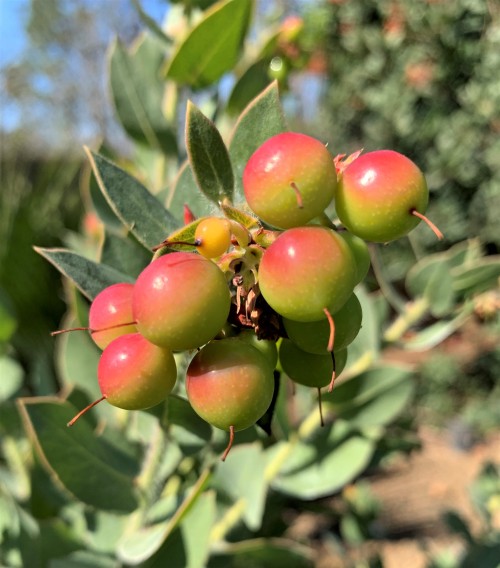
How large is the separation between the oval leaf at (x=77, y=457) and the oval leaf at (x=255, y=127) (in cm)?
35

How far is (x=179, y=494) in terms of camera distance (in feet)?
2.40

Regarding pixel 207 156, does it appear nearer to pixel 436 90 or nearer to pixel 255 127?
pixel 255 127

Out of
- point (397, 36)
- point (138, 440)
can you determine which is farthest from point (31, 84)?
point (138, 440)

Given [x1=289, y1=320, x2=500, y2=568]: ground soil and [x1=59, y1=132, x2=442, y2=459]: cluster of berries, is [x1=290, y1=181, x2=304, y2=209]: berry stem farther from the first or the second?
[x1=289, y1=320, x2=500, y2=568]: ground soil

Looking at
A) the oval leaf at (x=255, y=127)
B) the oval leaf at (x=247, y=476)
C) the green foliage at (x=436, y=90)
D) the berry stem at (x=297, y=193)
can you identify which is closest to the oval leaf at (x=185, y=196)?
the oval leaf at (x=255, y=127)

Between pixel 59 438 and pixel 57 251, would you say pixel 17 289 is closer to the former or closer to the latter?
pixel 59 438

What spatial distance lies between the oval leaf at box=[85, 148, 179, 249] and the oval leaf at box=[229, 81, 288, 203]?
7 cm

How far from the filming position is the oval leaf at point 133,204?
51 cm

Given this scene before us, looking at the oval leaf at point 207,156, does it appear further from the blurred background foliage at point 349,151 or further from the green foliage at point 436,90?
the green foliage at point 436,90

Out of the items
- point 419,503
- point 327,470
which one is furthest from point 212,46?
point 419,503

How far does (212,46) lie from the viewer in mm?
815

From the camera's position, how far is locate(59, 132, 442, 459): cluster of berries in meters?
0.37

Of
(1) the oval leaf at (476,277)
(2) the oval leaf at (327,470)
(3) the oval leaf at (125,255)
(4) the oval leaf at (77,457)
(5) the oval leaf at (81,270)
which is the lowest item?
(2) the oval leaf at (327,470)

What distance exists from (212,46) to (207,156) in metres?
0.41
